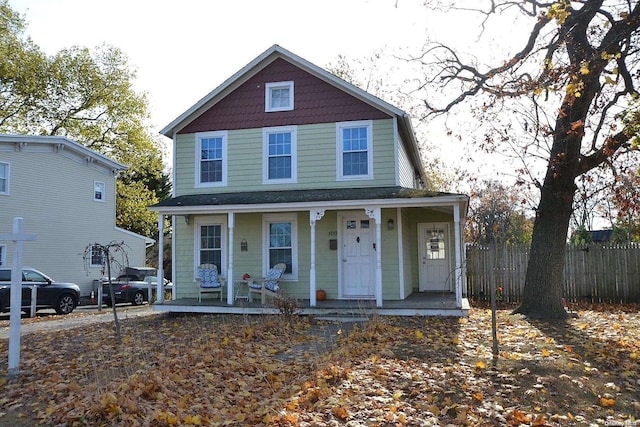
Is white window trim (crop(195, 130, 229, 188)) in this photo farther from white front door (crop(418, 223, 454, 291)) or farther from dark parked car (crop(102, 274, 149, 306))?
dark parked car (crop(102, 274, 149, 306))

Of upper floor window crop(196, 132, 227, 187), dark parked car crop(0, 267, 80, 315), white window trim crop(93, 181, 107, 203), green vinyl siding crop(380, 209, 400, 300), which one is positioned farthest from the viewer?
white window trim crop(93, 181, 107, 203)

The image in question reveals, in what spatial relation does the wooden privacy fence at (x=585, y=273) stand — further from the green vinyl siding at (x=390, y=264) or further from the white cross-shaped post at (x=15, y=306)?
the white cross-shaped post at (x=15, y=306)

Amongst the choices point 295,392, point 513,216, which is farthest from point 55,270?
point 513,216

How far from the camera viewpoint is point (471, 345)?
337 inches

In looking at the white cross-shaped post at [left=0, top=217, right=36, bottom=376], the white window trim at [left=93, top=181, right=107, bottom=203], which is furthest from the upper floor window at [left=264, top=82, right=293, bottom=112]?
the white window trim at [left=93, top=181, right=107, bottom=203]

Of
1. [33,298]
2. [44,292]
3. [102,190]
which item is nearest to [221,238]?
[33,298]

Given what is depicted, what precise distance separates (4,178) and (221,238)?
11.1m

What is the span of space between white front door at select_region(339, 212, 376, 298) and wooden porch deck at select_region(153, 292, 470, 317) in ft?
1.71

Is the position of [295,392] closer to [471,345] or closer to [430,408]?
[430,408]

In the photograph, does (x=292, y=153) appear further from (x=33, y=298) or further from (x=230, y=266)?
(x=33, y=298)

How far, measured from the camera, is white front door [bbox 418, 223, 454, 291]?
16344 millimetres

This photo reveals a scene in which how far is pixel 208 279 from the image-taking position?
1395cm

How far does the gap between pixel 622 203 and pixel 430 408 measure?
950 cm

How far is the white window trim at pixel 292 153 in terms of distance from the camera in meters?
14.6
